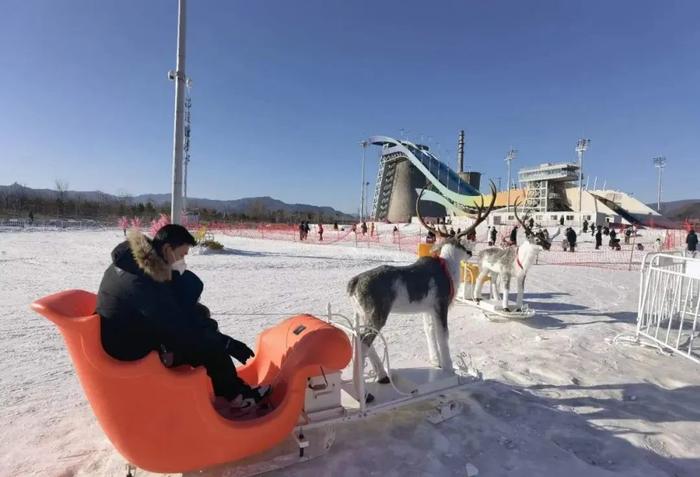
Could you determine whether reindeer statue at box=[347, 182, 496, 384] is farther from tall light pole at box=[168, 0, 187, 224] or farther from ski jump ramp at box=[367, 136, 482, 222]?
ski jump ramp at box=[367, 136, 482, 222]

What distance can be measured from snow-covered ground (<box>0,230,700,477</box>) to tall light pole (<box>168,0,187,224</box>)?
7.45 ft

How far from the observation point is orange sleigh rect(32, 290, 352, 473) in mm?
2334

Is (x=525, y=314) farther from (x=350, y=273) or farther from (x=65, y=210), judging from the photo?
(x=65, y=210)

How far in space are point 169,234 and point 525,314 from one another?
669 centimetres

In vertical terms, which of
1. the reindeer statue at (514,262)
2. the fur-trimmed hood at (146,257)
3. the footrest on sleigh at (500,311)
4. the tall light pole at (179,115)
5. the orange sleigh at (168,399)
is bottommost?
the footrest on sleigh at (500,311)

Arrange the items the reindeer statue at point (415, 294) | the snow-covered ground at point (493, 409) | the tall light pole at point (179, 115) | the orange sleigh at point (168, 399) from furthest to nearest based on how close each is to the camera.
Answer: the tall light pole at point (179, 115), the reindeer statue at point (415, 294), the snow-covered ground at point (493, 409), the orange sleigh at point (168, 399)

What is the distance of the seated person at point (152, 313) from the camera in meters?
2.47

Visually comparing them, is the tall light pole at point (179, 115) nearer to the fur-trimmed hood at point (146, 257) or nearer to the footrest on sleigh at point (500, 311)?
the fur-trimmed hood at point (146, 257)

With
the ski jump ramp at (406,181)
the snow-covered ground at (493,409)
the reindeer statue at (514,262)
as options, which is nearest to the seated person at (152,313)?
Answer: the snow-covered ground at (493,409)

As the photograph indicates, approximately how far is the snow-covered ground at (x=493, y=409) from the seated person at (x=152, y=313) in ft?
3.62

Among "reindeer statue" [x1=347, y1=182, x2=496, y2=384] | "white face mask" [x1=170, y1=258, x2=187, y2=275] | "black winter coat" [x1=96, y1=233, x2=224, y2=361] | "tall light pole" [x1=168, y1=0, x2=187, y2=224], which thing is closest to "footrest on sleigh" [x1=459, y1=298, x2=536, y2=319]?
"reindeer statue" [x1=347, y1=182, x2=496, y2=384]

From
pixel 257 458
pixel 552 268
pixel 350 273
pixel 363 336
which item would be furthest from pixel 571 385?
pixel 552 268

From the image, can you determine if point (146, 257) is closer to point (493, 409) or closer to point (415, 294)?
point (415, 294)

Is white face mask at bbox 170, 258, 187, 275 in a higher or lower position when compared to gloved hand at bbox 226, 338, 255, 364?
higher
